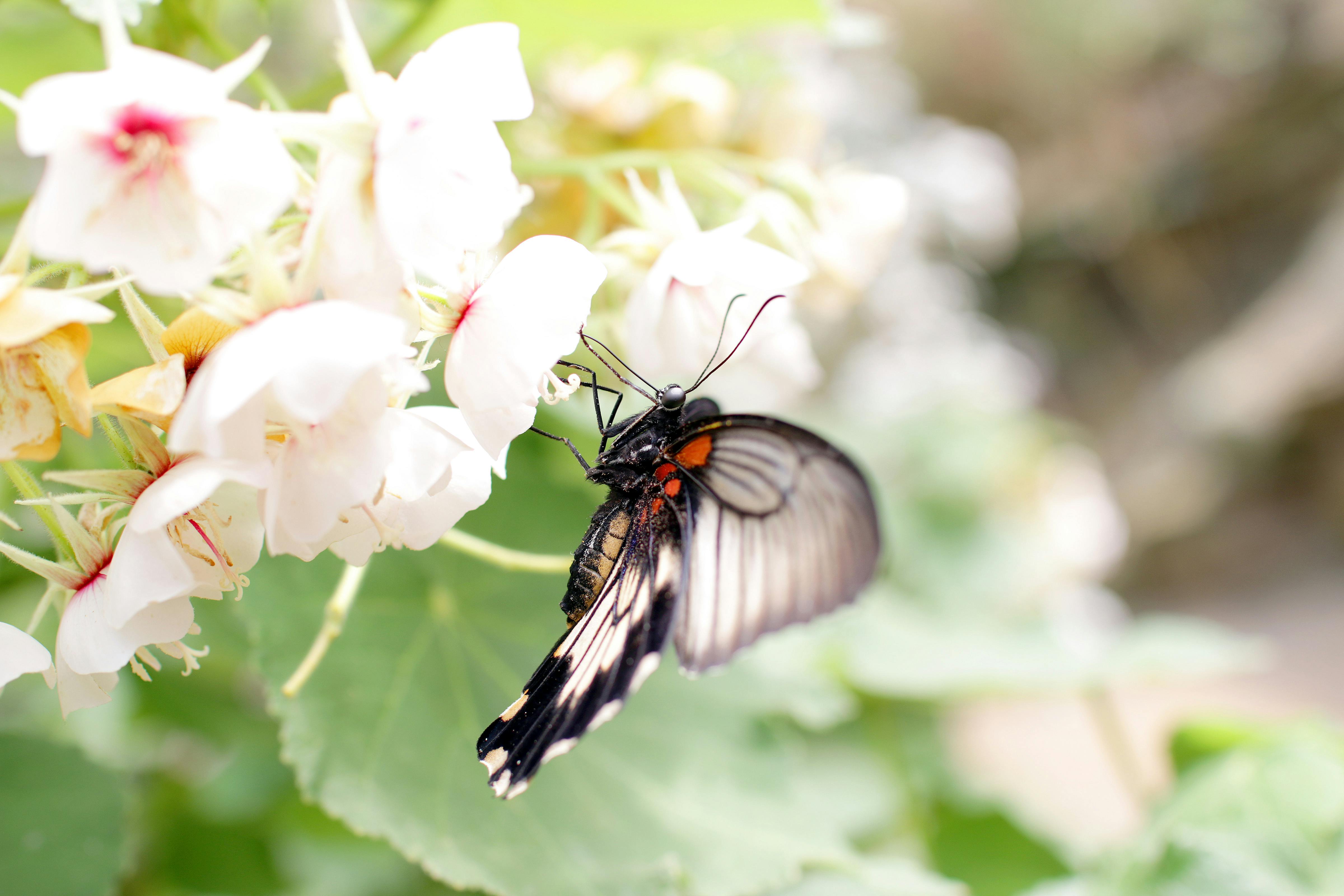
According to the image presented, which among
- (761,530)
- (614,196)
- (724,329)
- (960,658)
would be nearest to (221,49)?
(614,196)

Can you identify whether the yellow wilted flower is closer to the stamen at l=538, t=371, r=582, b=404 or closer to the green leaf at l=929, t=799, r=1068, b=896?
the stamen at l=538, t=371, r=582, b=404

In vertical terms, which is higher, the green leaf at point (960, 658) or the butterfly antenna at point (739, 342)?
the butterfly antenna at point (739, 342)

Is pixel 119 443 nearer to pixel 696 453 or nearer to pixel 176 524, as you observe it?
pixel 176 524

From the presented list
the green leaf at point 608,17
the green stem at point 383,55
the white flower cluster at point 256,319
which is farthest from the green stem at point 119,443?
the green leaf at point 608,17

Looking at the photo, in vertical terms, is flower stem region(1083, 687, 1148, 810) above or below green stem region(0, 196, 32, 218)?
below

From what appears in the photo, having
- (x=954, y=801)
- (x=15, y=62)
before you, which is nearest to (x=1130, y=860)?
(x=954, y=801)

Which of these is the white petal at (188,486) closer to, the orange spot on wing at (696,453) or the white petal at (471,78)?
the white petal at (471,78)

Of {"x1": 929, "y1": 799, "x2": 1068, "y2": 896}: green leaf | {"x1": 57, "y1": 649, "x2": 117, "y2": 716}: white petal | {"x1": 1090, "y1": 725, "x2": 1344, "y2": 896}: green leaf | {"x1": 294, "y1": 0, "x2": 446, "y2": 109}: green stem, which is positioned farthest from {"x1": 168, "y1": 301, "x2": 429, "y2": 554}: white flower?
{"x1": 929, "y1": 799, "x2": 1068, "y2": 896}: green leaf
